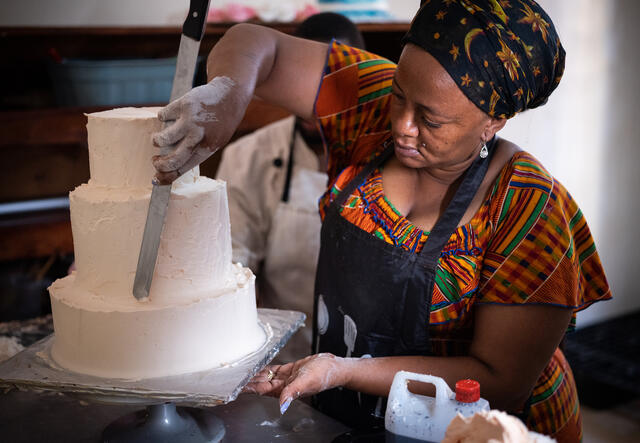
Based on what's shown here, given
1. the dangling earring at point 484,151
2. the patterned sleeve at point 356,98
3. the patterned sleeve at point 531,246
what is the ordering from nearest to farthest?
1. the patterned sleeve at point 531,246
2. the dangling earring at point 484,151
3. the patterned sleeve at point 356,98

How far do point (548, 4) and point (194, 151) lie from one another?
2881 millimetres

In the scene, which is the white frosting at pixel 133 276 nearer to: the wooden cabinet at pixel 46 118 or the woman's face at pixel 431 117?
the woman's face at pixel 431 117

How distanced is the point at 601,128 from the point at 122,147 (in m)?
3.48

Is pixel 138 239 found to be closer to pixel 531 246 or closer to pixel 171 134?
pixel 171 134

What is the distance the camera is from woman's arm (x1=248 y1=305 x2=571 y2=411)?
1372mm

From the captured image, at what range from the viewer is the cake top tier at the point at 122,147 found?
1344mm

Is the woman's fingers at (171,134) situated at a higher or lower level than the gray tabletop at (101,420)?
higher

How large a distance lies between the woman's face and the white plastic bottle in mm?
471

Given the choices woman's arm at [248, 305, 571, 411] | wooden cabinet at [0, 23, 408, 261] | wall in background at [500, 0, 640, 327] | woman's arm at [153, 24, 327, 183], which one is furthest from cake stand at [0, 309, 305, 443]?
wall in background at [500, 0, 640, 327]

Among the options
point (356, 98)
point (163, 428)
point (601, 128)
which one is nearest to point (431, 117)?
point (356, 98)

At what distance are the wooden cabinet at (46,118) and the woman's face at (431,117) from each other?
1.70 m

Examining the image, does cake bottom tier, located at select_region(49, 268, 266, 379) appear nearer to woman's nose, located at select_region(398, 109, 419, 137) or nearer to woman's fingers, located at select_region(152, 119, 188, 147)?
woman's fingers, located at select_region(152, 119, 188, 147)

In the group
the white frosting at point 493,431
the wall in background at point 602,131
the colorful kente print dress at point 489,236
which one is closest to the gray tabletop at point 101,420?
the colorful kente print dress at point 489,236

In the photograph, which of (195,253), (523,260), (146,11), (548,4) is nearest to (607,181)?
(548,4)
